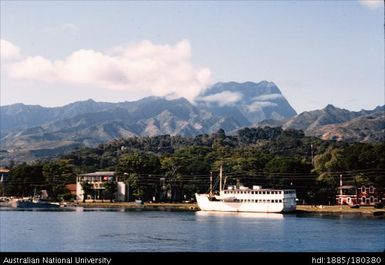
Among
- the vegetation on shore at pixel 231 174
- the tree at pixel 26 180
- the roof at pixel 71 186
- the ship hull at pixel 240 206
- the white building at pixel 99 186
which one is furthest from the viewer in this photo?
the roof at pixel 71 186

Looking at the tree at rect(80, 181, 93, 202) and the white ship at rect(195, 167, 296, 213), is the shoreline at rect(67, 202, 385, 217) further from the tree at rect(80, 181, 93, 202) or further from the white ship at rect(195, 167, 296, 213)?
the tree at rect(80, 181, 93, 202)

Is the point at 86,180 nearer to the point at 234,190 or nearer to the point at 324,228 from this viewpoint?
the point at 234,190

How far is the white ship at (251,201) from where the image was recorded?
4606 inches

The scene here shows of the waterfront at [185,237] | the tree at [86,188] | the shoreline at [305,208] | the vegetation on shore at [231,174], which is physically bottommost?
the waterfront at [185,237]

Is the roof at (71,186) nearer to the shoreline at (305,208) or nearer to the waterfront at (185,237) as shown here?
the shoreline at (305,208)

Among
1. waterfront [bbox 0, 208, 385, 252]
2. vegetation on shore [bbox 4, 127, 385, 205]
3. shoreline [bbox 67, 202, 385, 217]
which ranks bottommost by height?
waterfront [bbox 0, 208, 385, 252]

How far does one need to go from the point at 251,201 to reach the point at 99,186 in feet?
176

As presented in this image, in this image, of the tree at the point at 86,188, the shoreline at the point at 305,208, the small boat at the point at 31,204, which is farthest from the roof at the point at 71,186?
the small boat at the point at 31,204

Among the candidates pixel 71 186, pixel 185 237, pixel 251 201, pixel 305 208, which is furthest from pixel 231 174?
pixel 185 237

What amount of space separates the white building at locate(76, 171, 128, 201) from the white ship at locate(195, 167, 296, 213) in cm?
3492

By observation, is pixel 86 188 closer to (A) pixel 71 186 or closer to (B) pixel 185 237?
(A) pixel 71 186

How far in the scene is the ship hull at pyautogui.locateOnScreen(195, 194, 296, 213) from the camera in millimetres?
116750

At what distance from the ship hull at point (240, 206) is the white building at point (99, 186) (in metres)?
34.6

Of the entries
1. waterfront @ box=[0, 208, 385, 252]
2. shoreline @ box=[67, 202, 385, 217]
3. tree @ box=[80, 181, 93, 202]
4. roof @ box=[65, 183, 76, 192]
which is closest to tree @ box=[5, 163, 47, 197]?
roof @ box=[65, 183, 76, 192]
